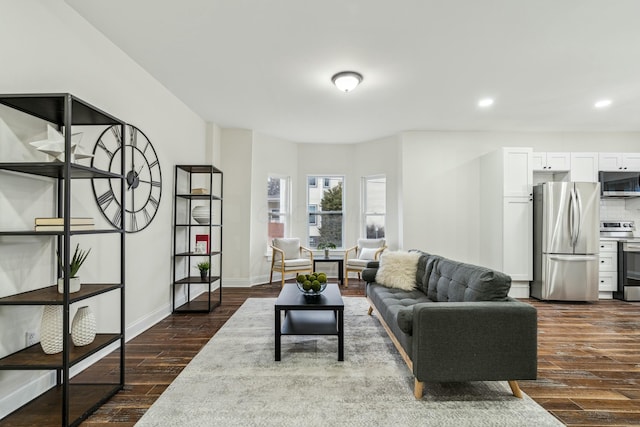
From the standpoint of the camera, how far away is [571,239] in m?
4.79

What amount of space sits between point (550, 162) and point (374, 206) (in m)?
3.03

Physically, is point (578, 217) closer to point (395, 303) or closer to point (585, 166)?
point (585, 166)

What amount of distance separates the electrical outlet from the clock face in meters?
1.02

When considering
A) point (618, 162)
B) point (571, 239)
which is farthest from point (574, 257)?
point (618, 162)

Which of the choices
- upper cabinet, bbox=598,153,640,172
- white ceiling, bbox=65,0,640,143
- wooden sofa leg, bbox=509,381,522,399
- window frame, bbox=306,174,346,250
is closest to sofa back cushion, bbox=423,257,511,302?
wooden sofa leg, bbox=509,381,522,399

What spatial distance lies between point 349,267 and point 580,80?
412 cm

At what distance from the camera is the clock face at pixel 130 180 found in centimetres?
284

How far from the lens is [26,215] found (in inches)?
Answer: 81.3

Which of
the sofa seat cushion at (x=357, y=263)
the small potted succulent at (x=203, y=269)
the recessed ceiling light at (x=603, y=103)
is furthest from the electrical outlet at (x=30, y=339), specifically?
the recessed ceiling light at (x=603, y=103)

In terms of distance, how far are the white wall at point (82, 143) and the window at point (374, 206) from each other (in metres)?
3.87

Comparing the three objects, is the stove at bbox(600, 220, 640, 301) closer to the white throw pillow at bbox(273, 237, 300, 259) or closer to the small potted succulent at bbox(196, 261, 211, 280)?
the white throw pillow at bbox(273, 237, 300, 259)

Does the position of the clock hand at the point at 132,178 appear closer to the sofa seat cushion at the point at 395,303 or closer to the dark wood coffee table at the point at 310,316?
the dark wood coffee table at the point at 310,316

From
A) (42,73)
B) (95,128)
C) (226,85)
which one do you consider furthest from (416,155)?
(42,73)

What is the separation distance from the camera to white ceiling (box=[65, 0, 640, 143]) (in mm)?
2453
